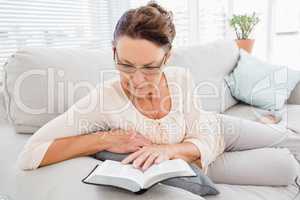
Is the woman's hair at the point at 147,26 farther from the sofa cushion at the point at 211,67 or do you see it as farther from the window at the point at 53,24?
the window at the point at 53,24

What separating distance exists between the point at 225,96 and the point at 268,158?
3.22 ft

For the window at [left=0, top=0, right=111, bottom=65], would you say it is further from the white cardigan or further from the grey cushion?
the grey cushion

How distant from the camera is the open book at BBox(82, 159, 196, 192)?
29.0 inches

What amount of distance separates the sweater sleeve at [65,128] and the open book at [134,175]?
0.21 metres

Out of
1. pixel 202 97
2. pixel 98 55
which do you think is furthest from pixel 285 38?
pixel 98 55

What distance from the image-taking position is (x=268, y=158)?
3.81 feet

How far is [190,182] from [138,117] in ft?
0.93

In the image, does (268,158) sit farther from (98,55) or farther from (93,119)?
(98,55)

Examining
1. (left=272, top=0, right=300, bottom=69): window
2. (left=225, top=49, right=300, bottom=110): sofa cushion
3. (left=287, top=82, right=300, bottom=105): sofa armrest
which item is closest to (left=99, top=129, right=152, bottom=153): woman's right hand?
(left=225, top=49, right=300, bottom=110): sofa cushion

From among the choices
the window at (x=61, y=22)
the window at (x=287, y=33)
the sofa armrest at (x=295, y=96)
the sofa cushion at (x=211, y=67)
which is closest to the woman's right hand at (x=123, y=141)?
the sofa cushion at (x=211, y=67)

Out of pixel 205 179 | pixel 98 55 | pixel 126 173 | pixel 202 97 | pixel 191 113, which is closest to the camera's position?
pixel 126 173

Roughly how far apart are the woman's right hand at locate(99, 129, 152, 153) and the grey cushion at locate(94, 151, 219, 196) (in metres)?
0.02

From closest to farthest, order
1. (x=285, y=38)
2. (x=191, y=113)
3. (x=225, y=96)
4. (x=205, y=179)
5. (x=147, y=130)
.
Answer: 1. (x=205, y=179)
2. (x=147, y=130)
3. (x=191, y=113)
4. (x=225, y=96)
5. (x=285, y=38)

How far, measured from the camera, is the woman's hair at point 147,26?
99 centimetres
